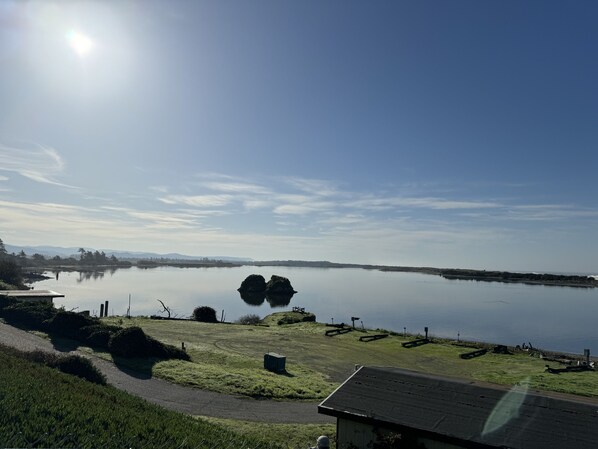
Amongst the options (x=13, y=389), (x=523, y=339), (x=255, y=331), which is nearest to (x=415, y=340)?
(x=255, y=331)

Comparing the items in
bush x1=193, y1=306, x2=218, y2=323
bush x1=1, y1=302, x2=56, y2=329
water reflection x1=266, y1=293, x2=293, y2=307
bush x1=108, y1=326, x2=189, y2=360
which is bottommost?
water reflection x1=266, y1=293, x2=293, y2=307

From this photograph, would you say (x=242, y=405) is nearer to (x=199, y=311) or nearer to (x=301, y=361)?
(x=301, y=361)

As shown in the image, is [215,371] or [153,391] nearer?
[153,391]

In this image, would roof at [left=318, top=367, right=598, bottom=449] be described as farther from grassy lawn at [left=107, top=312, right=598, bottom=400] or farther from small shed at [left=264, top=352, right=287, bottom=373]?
small shed at [left=264, top=352, right=287, bottom=373]

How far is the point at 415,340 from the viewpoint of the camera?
181 ft

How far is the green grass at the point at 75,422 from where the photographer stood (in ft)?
32.6

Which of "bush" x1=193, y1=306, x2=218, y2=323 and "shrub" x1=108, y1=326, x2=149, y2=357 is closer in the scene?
"shrub" x1=108, y1=326, x2=149, y2=357

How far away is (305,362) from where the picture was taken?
39.6m

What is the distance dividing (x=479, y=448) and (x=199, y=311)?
5952 centimetres

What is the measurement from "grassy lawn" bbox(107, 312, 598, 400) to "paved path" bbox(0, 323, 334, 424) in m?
1.15

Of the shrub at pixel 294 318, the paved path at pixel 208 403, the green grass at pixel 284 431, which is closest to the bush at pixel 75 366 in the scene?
the paved path at pixel 208 403

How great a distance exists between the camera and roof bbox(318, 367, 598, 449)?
12078mm

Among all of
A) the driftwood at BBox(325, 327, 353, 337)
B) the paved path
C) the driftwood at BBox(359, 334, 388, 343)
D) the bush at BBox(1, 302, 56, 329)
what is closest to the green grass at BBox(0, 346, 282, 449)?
the paved path

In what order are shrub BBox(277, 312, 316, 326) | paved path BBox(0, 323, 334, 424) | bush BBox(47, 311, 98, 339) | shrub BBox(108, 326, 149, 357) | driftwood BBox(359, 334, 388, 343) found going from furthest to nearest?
shrub BBox(277, 312, 316, 326), driftwood BBox(359, 334, 388, 343), bush BBox(47, 311, 98, 339), shrub BBox(108, 326, 149, 357), paved path BBox(0, 323, 334, 424)
